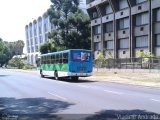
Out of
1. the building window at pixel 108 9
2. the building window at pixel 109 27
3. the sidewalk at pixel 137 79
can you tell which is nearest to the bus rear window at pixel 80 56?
the sidewalk at pixel 137 79

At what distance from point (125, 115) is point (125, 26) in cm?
4357

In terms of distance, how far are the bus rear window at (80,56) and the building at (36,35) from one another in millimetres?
67063

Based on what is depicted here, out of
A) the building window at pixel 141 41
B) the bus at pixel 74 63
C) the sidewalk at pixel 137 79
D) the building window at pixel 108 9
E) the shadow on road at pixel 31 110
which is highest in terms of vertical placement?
the building window at pixel 108 9

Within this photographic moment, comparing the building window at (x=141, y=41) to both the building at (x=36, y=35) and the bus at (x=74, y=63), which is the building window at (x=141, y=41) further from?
the building at (x=36, y=35)

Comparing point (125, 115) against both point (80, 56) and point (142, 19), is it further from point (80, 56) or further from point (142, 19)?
point (142, 19)

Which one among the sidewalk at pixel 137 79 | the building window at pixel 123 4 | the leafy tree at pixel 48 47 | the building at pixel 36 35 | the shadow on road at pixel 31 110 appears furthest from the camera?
the building at pixel 36 35

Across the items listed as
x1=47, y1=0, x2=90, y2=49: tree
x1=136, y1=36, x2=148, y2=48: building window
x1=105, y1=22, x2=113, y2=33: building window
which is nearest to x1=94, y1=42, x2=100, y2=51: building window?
x1=105, y1=22, x2=113, y2=33: building window

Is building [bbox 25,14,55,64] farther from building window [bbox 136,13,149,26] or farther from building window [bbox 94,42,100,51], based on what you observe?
building window [bbox 136,13,149,26]

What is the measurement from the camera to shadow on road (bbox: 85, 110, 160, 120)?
35.5ft

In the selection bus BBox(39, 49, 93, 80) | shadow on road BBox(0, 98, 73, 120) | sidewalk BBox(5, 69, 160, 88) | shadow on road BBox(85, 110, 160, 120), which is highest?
bus BBox(39, 49, 93, 80)

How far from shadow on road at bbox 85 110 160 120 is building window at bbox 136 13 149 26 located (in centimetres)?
3778

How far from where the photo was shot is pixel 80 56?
33312mm

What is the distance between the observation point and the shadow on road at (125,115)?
35.5ft

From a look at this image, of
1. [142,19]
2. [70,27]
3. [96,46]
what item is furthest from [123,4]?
[70,27]
